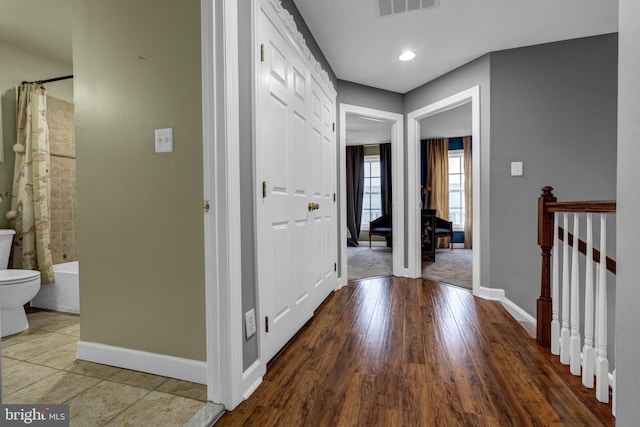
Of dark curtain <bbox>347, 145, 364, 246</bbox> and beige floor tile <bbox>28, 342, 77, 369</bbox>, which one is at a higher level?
dark curtain <bbox>347, 145, 364, 246</bbox>

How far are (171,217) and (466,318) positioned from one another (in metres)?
2.23

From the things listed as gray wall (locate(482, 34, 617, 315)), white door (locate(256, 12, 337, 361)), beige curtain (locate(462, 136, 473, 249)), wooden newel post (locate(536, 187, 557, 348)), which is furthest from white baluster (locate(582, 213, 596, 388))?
beige curtain (locate(462, 136, 473, 249))

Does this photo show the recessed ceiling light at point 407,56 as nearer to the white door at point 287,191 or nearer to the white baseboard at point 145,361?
the white door at point 287,191

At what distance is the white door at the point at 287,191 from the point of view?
1.67 meters

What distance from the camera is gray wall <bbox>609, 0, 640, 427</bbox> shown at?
74cm

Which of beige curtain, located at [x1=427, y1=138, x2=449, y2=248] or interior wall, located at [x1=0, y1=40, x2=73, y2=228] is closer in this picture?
interior wall, located at [x1=0, y1=40, x2=73, y2=228]

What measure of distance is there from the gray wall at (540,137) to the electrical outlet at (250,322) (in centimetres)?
242

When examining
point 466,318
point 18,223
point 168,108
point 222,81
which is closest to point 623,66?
point 222,81

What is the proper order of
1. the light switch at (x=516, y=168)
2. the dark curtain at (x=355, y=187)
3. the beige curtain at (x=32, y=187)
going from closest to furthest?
the beige curtain at (x=32, y=187)
the light switch at (x=516, y=168)
the dark curtain at (x=355, y=187)

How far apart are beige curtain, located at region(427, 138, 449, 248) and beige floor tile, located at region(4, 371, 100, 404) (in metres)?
6.26

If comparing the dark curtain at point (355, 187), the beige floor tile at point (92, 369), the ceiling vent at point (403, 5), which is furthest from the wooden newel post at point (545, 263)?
the dark curtain at point (355, 187)

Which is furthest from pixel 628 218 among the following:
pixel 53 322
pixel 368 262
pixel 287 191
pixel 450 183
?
pixel 450 183

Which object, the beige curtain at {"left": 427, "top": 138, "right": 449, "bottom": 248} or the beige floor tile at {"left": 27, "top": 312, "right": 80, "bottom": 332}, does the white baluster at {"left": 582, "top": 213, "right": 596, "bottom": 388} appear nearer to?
the beige floor tile at {"left": 27, "top": 312, "right": 80, "bottom": 332}

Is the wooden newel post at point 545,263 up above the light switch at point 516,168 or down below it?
below
